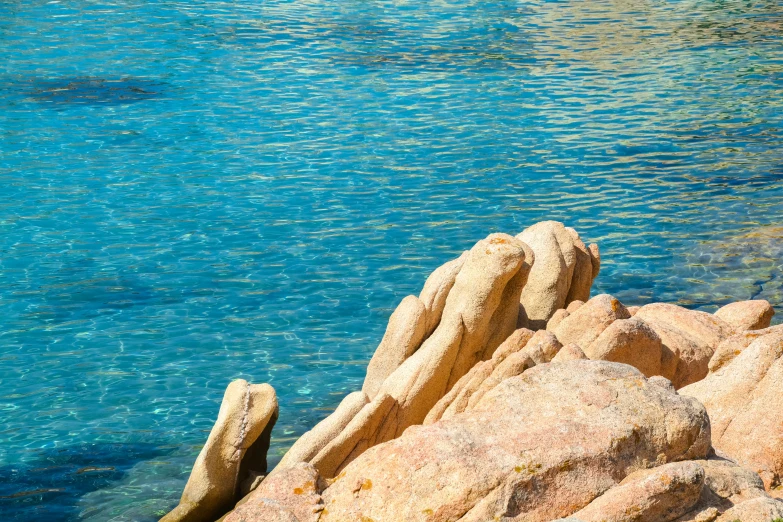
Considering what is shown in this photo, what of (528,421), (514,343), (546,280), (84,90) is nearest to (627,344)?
(514,343)

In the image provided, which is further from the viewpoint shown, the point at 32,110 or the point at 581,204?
the point at 32,110

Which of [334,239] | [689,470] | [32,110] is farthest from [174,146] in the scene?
[689,470]

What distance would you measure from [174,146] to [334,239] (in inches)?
292

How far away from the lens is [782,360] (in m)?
8.85

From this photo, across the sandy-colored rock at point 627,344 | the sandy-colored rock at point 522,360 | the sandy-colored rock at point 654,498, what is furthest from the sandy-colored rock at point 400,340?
the sandy-colored rock at point 654,498

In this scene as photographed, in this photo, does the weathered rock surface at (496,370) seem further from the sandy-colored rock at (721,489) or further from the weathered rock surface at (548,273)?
the sandy-colored rock at (721,489)

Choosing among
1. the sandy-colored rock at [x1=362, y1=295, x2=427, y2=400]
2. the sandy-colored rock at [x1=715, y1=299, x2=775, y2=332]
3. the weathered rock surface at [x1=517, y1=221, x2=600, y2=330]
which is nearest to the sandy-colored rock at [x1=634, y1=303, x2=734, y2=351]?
the sandy-colored rock at [x1=715, y1=299, x2=775, y2=332]

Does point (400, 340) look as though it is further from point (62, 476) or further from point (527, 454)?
point (527, 454)

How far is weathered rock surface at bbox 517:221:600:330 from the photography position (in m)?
12.4

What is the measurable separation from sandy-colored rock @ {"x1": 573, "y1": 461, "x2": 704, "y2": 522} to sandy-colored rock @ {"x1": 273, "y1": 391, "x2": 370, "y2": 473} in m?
3.55

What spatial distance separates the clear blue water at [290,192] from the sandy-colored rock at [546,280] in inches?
113

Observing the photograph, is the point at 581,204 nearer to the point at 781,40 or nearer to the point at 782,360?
the point at 782,360

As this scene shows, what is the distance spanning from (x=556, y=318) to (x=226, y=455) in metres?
4.27

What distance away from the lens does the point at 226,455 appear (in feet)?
32.2
